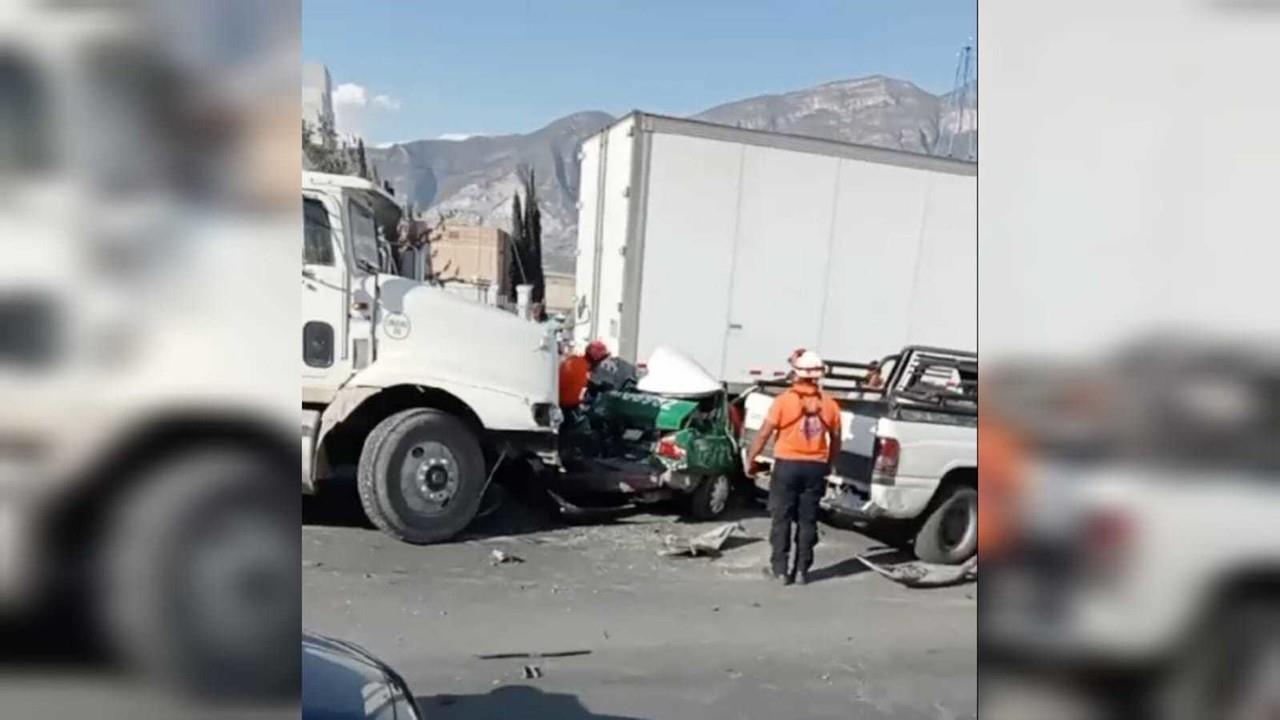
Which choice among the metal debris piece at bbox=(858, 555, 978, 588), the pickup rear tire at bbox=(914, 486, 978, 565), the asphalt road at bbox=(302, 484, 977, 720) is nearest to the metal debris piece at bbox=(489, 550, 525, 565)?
the asphalt road at bbox=(302, 484, 977, 720)

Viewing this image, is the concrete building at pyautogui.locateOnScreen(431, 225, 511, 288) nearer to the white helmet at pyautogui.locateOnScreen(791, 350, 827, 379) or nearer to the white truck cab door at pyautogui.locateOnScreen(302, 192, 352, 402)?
the white truck cab door at pyautogui.locateOnScreen(302, 192, 352, 402)

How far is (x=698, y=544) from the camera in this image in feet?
17.0

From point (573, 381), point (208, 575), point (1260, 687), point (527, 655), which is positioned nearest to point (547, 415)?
point (573, 381)

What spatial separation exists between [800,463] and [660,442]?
3.67 ft

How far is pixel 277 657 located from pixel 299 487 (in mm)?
172

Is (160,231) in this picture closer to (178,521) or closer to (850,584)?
(178,521)

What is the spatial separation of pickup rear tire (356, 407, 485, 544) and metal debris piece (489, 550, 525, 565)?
0.83 ft

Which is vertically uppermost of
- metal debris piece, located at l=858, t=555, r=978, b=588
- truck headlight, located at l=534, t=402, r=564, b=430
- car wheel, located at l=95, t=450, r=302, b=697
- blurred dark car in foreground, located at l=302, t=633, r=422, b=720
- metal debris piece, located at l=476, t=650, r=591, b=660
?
car wheel, located at l=95, t=450, r=302, b=697

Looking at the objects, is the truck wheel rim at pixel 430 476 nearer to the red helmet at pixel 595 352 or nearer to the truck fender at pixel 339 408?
the truck fender at pixel 339 408

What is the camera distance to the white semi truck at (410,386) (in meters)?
4.70

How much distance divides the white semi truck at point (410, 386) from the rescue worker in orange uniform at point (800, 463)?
49.5 inches

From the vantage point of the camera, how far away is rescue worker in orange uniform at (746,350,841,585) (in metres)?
4.72

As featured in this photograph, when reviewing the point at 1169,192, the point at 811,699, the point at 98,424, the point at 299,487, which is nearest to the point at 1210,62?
the point at 1169,192

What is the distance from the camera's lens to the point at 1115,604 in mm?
1096
